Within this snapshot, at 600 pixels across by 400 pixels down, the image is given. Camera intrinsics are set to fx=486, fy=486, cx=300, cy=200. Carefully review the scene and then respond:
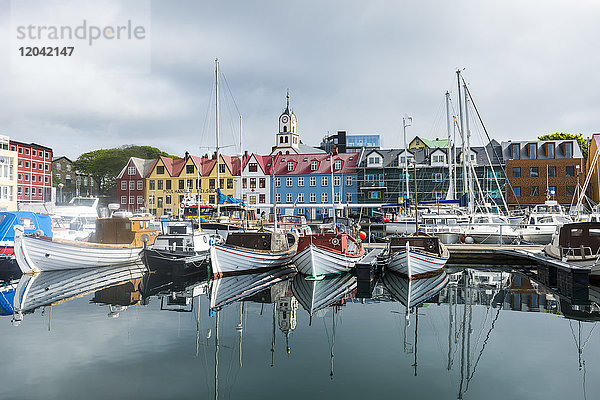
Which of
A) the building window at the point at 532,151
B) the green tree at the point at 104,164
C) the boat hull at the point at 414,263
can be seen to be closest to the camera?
the boat hull at the point at 414,263

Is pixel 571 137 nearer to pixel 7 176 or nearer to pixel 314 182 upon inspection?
pixel 314 182

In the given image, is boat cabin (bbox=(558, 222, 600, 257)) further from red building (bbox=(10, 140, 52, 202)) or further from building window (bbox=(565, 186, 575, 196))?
red building (bbox=(10, 140, 52, 202))

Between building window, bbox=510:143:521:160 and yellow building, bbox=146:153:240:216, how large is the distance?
126 ft

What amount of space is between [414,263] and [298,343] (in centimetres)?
1035

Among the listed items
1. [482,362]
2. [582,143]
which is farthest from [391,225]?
[582,143]

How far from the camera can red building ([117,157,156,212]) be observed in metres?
75.8

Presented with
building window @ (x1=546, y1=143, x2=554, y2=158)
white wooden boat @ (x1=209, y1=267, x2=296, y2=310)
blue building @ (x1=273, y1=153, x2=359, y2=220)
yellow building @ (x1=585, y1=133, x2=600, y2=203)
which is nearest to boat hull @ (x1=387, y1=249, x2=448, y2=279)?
white wooden boat @ (x1=209, y1=267, x2=296, y2=310)

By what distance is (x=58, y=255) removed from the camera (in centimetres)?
2462

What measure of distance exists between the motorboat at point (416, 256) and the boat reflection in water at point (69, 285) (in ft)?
38.6

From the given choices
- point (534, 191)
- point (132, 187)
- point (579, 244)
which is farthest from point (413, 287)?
point (132, 187)

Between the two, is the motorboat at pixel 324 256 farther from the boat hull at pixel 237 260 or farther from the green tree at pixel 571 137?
the green tree at pixel 571 137

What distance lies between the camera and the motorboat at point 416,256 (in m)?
22.1

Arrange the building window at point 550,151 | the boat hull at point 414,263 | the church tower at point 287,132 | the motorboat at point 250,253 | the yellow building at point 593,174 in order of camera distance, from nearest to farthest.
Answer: the boat hull at point 414,263 < the motorboat at point 250,253 < the yellow building at point 593,174 < the building window at point 550,151 < the church tower at point 287,132

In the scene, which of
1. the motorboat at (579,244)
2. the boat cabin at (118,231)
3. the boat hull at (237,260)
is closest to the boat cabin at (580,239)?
the motorboat at (579,244)
